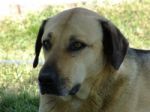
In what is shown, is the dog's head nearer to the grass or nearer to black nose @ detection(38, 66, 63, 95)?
black nose @ detection(38, 66, 63, 95)

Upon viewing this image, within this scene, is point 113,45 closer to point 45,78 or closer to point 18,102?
point 45,78

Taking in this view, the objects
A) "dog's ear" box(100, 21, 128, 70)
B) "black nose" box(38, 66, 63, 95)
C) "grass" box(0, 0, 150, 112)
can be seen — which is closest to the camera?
"black nose" box(38, 66, 63, 95)

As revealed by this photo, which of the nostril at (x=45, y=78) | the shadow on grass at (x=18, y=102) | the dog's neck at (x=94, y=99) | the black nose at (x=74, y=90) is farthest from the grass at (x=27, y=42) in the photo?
the nostril at (x=45, y=78)

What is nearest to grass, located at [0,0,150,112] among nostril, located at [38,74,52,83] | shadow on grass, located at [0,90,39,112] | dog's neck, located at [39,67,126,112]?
shadow on grass, located at [0,90,39,112]

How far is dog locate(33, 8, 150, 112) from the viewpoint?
4.80 m

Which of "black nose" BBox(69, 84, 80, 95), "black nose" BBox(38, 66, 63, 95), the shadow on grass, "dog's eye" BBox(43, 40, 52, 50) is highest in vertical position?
"dog's eye" BBox(43, 40, 52, 50)

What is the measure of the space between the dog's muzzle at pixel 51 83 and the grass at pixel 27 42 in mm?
1690

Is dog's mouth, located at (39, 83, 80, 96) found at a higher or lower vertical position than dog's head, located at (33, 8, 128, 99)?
lower

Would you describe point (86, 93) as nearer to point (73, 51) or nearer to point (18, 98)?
point (73, 51)

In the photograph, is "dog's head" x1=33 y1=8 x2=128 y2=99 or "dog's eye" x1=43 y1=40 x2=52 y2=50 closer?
"dog's head" x1=33 y1=8 x2=128 y2=99

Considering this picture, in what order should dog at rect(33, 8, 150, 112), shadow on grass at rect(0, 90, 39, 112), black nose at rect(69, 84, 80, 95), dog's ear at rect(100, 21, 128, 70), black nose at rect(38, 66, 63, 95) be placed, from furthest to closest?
shadow on grass at rect(0, 90, 39, 112)
dog's ear at rect(100, 21, 128, 70)
black nose at rect(69, 84, 80, 95)
dog at rect(33, 8, 150, 112)
black nose at rect(38, 66, 63, 95)

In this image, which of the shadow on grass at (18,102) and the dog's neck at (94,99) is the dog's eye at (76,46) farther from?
the shadow on grass at (18,102)

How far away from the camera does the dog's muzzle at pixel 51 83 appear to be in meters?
4.70

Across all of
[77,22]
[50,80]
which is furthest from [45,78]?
[77,22]
